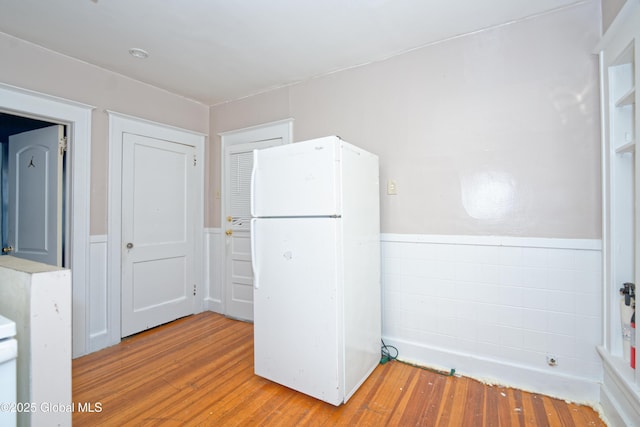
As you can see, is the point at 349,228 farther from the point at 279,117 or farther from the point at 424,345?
the point at 279,117

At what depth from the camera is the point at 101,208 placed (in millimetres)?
2803

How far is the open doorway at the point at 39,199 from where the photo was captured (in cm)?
259

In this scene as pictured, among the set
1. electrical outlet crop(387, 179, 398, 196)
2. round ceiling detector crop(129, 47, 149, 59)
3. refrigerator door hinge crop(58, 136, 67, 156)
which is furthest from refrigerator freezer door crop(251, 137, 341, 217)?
refrigerator door hinge crop(58, 136, 67, 156)

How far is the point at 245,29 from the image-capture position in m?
2.22

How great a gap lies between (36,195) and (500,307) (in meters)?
4.09

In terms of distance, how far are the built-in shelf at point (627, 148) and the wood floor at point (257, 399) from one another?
159 centimetres

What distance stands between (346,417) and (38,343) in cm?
161

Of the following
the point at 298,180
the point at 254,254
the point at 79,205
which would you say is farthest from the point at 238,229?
the point at 298,180

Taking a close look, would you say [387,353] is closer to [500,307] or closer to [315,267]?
[500,307]

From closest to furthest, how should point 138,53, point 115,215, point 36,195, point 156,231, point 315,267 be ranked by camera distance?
point 315,267
point 138,53
point 36,195
point 115,215
point 156,231

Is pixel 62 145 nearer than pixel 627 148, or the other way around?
pixel 627 148

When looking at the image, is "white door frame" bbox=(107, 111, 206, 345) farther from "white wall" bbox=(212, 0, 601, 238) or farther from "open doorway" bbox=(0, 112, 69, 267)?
"white wall" bbox=(212, 0, 601, 238)

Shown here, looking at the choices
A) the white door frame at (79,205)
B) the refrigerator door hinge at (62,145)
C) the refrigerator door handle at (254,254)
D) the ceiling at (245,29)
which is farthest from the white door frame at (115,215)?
the refrigerator door handle at (254,254)

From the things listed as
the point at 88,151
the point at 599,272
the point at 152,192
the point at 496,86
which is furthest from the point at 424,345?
the point at 88,151
